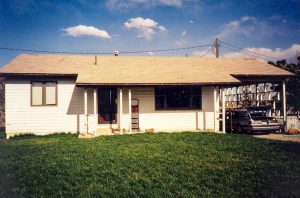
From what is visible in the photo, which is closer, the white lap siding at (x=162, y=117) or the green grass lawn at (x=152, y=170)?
the green grass lawn at (x=152, y=170)

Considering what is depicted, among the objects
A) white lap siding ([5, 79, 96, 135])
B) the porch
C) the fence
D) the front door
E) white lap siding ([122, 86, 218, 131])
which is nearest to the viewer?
white lap siding ([5, 79, 96, 135])

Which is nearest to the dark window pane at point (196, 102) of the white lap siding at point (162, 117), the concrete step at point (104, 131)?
the white lap siding at point (162, 117)

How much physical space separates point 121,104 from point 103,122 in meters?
2.36

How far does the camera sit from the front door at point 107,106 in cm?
1623

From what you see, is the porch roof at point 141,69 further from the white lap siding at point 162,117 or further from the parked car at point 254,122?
the parked car at point 254,122

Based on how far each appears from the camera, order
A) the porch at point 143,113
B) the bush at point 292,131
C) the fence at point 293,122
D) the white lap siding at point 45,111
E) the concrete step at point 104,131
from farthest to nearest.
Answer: the fence at point 293,122 < the porch at point 143,113 < the bush at point 292,131 < the white lap siding at point 45,111 < the concrete step at point 104,131

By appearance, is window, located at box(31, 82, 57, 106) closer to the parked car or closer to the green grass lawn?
the green grass lawn

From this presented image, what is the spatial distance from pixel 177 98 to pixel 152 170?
390 inches

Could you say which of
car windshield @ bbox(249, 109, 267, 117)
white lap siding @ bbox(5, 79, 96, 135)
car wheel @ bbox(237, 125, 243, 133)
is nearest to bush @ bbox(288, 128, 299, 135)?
car windshield @ bbox(249, 109, 267, 117)

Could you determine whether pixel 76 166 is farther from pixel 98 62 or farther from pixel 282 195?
pixel 98 62

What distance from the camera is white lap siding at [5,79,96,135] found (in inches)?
585

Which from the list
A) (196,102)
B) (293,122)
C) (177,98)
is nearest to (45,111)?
(177,98)

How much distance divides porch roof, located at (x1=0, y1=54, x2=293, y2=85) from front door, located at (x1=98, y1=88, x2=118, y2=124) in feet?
4.00

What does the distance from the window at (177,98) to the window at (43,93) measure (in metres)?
6.23
